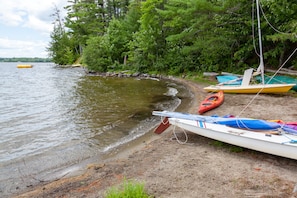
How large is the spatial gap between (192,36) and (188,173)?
48.8 feet

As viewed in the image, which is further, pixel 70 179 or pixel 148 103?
pixel 148 103

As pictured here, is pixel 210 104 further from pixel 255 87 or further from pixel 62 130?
pixel 62 130

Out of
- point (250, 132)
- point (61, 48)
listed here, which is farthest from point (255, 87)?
point (61, 48)

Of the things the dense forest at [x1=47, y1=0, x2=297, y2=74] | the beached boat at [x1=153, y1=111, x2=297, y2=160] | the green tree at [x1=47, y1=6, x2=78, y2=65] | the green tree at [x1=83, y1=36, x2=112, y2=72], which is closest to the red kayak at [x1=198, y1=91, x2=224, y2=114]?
the beached boat at [x1=153, y1=111, x2=297, y2=160]

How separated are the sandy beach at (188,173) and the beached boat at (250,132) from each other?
246 millimetres

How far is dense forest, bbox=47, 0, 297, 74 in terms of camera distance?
13.6 metres

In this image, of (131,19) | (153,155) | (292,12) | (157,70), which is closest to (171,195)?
(153,155)

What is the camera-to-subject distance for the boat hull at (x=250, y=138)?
14.2 feet

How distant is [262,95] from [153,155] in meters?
7.03

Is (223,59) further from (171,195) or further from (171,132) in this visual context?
(171,195)

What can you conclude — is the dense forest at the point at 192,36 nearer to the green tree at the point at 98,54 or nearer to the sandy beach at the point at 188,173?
the green tree at the point at 98,54

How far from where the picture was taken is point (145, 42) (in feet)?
77.2

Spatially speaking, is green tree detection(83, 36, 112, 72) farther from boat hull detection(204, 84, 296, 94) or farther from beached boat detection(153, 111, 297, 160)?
beached boat detection(153, 111, 297, 160)

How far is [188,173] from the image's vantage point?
414 cm
